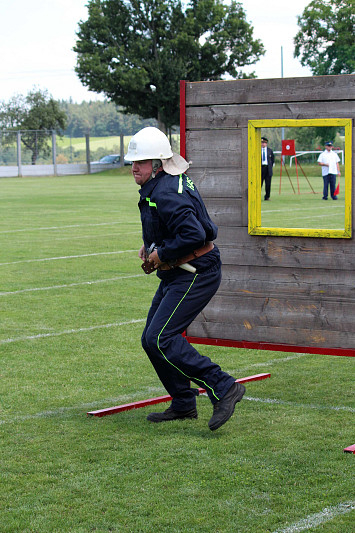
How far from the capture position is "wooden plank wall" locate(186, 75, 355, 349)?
22.1 feet

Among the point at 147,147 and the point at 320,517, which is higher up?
the point at 147,147

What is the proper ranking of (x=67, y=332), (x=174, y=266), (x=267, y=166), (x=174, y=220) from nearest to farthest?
1. (x=174, y=220)
2. (x=174, y=266)
3. (x=67, y=332)
4. (x=267, y=166)

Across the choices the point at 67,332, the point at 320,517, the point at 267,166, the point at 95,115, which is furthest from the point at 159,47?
the point at 95,115

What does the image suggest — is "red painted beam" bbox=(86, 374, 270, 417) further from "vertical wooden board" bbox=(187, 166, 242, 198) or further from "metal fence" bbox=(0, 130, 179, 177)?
"metal fence" bbox=(0, 130, 179, 177)

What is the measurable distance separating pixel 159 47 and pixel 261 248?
61975 mm

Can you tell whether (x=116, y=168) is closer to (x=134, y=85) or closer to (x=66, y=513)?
(x=134, y=85)

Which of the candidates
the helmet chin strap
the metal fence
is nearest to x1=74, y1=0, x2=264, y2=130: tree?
the metal fence

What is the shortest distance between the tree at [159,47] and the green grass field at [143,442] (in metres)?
55.9

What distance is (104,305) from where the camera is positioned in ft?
34.4

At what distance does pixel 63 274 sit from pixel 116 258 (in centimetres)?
180

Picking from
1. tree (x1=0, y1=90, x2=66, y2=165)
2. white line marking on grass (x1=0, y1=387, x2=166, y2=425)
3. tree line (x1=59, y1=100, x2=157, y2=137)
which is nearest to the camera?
white line marking on grass (x1=0, y1=387, x2=166, y2=425)

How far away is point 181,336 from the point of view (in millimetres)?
5828

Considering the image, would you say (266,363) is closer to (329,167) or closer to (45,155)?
(329,167)

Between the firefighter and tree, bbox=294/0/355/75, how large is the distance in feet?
213
